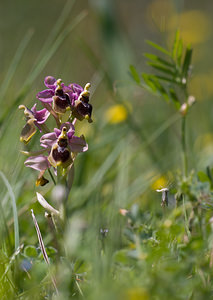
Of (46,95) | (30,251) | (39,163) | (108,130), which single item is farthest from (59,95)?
(108,130)

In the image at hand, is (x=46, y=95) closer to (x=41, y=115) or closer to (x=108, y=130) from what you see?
(x=41, y=115)

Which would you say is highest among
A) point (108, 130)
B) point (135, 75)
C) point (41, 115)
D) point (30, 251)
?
point (41, 115)

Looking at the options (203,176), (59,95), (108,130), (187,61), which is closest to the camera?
(59,95)

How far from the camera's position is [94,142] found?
2.33m

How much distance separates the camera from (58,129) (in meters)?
1.16

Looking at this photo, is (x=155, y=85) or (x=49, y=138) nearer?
(x=49, y=138)

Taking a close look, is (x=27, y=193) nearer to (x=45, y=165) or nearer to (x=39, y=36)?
(x=45, y=165)

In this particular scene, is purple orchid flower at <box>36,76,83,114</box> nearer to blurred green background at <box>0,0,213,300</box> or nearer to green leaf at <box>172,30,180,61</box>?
blurred green background at <box>0,0,213,300</box>

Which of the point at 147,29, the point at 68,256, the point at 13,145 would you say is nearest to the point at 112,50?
the point at 13,145

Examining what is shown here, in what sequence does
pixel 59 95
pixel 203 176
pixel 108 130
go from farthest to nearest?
pixel 108 130 < pixel 203 176 < pixel 59 95

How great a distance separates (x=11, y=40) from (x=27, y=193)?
176 inches

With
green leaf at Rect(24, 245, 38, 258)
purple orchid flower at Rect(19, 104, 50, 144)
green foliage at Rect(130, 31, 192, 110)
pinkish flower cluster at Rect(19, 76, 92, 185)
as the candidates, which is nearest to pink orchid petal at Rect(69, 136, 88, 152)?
pinkish flower cluster at Rect(19, 76, 92, 185)

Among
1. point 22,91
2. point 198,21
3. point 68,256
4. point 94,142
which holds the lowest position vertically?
point 198,21

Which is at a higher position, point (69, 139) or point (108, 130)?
point (69, 139)
